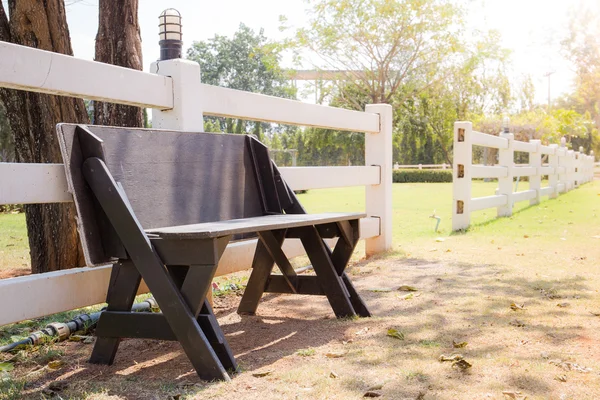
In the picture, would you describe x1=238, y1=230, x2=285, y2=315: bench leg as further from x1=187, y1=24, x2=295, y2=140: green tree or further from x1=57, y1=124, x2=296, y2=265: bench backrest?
x1=187, y1=24, x2=295, y2=140: green tree

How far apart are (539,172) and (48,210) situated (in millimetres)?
11140

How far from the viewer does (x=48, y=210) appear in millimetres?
5410

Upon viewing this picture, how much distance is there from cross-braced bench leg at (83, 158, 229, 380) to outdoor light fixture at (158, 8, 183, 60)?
3.91 ft

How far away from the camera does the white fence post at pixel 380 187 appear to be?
6.34 metres

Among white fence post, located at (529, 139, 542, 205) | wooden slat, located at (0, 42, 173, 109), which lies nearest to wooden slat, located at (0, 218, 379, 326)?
wooden slat, located at (0, 42, 173, 109)

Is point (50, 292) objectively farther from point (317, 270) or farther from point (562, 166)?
point (562, 166)

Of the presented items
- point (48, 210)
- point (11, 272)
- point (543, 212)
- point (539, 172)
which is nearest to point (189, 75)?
point (48, 210)

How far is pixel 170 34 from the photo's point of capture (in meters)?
3.71

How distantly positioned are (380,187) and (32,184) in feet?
13.4

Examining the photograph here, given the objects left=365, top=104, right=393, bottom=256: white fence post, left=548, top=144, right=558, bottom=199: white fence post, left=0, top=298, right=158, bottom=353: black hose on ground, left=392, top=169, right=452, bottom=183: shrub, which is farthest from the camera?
left=392, top=169, right=452, bottom=183: shrub

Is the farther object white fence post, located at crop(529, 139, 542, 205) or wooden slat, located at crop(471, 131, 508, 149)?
white fence post, located at crop(529, 139, 542, 205)

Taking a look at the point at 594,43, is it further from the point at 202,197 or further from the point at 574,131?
the point at 202,197

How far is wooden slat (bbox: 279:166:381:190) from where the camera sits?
476cm

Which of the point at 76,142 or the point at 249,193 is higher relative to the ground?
the point at 76,142
